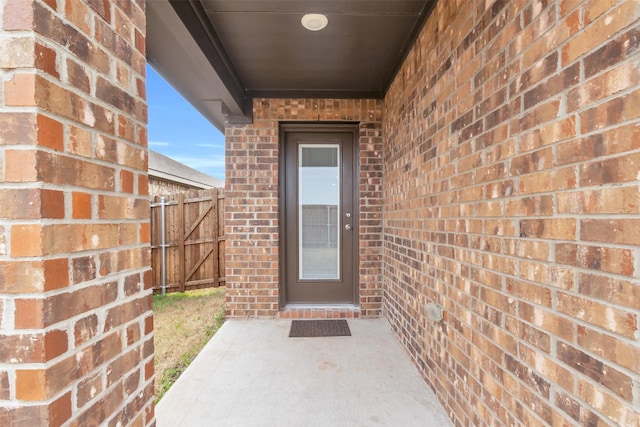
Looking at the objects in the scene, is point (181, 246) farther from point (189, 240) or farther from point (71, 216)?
point (71, 216)

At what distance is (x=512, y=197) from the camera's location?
47.5 inches

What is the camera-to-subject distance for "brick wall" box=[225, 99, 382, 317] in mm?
3332

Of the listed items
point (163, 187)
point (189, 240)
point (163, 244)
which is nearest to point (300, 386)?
point (189, 240)

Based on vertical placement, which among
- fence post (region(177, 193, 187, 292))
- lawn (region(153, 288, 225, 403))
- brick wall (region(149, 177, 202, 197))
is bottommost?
lawn (region(153, 288, 225, 403))

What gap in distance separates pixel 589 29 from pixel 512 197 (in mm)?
577

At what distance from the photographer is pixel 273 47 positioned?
8.10 feet

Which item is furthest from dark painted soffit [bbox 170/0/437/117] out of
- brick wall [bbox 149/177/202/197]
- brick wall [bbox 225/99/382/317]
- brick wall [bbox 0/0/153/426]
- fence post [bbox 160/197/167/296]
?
brick wall [bbox 149/177/202/197]

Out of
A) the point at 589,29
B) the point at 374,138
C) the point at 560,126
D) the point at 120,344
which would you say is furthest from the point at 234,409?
the point at 374,138

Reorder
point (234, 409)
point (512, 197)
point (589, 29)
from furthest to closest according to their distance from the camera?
point (234, 409) → point (512, 197) → point (589, 29)

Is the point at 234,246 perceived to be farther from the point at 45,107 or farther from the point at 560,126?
the point at 560,126

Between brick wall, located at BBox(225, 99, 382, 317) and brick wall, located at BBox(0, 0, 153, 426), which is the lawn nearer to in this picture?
brick wall, located at BBox(225, 99, 382, 317)

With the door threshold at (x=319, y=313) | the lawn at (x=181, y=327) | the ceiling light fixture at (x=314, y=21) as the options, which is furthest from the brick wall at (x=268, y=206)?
the ceiling light fixture at (x=314, y=21)

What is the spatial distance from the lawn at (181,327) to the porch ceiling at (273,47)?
2342 millimetres

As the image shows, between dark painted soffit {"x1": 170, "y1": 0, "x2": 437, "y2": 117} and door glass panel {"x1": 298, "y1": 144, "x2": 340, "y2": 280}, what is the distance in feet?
2.22
